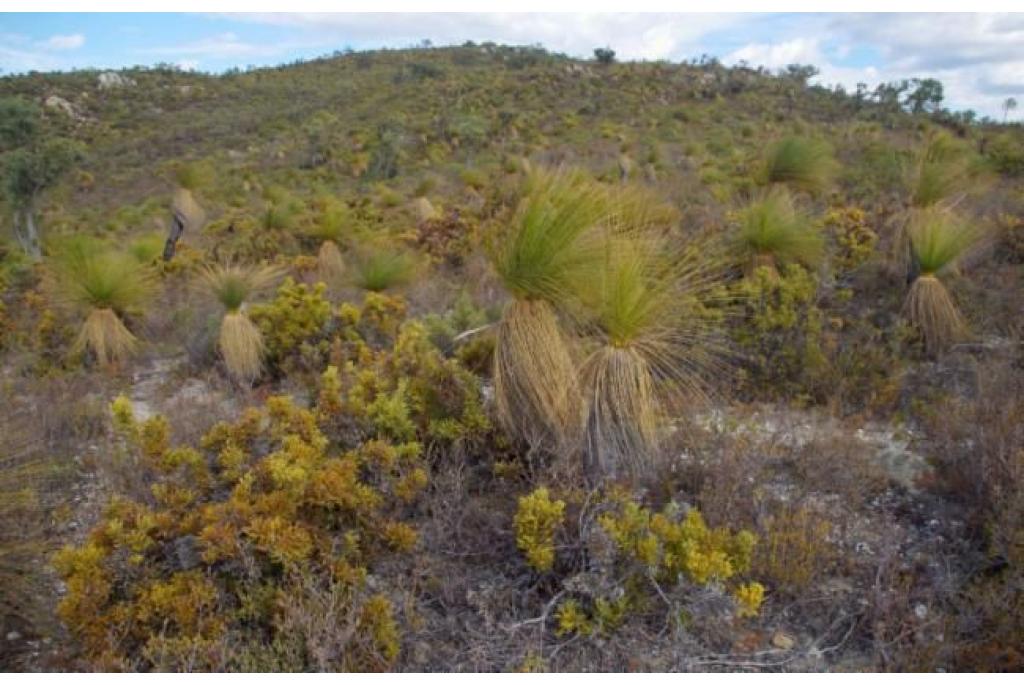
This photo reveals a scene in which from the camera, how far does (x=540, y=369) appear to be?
3.54 metres

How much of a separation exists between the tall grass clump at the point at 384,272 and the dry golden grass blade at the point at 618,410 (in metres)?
3.96

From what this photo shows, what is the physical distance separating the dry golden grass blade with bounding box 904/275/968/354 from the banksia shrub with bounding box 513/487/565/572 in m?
4.50

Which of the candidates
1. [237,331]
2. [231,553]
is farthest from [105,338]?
[231,553]

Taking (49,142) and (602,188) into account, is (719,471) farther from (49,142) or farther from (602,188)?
(49,142)

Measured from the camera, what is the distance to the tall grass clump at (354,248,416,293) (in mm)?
7000

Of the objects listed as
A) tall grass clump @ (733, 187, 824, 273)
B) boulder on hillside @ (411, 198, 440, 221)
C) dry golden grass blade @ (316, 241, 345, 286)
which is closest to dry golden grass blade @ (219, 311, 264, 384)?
dry golden grass blade @ (316, 241, 345, 286)

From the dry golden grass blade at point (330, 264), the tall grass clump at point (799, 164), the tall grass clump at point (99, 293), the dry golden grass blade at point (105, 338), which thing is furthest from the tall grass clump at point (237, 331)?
the tall grass clump at point (799, 164)

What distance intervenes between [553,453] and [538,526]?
684mm

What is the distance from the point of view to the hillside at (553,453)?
2797 millimetres

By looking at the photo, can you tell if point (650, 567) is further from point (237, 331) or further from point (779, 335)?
point (237, 331)

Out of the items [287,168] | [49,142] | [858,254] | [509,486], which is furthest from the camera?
[287,168]

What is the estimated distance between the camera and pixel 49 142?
1198 centimetres

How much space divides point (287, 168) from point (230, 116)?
1169 cm

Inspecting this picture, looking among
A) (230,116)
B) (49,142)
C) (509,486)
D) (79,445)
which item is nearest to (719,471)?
(509,486)
